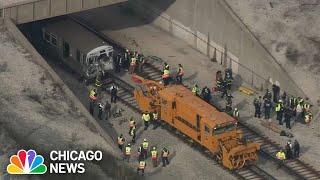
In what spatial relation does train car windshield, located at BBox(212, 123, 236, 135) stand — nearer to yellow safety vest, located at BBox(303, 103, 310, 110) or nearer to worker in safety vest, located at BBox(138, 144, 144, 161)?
worker in safety vest, located at BBox(138, 144, 144, 161)

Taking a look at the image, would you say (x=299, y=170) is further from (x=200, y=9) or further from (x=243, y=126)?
(x=200, y=9)

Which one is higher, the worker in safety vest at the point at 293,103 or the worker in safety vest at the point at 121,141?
the worker in safety vest at the point at 293,103

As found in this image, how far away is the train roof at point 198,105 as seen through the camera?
41188mm

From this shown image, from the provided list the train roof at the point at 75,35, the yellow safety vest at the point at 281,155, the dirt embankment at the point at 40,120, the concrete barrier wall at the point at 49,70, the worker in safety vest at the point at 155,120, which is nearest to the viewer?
the dirt embankment at the point at 40,120

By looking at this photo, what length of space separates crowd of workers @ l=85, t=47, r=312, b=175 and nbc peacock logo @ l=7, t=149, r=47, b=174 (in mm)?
5185

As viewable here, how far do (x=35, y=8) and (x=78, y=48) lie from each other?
379 centimetres

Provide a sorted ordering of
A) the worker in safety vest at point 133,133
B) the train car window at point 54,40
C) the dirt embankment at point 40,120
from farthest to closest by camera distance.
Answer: the train car window at point 54,40, the worker in safety vest at point 133,133, the dirt embankment at point 40,120

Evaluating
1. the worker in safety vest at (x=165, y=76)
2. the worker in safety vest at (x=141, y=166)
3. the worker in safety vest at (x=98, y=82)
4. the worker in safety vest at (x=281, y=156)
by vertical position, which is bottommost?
the worker in safety vest at (x=141, y=166)

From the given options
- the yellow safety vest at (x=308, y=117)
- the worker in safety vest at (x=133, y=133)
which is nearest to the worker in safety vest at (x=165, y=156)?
the worker in safety vest at (x=133, y=133)

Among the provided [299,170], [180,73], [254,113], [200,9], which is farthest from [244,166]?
[200,9]

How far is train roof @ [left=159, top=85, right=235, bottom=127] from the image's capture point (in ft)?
135

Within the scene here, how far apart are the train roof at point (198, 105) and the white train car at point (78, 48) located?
7262mm

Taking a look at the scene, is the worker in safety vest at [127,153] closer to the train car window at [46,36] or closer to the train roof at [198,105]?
the train roof at [198,105]

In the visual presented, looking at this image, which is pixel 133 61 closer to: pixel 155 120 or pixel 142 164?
pixel 155 120
